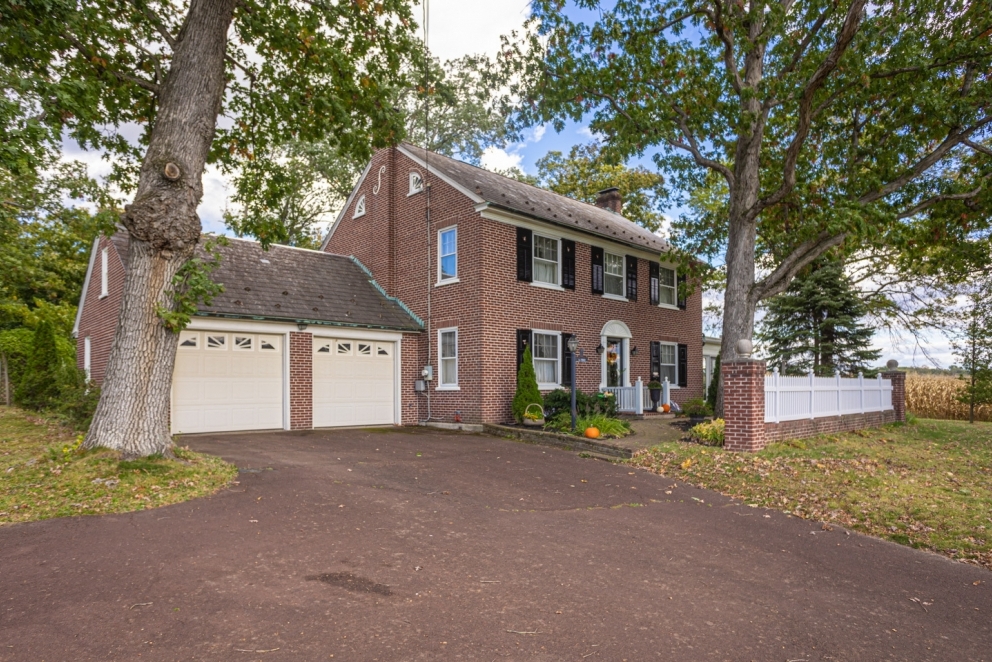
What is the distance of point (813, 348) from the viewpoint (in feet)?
70.3

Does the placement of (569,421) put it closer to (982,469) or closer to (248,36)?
(982,469)

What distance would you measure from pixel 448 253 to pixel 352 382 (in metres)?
4.22

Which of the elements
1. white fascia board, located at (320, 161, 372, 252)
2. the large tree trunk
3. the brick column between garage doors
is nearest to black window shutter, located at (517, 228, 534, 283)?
the brick column between garage doors

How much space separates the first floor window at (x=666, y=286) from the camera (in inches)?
821

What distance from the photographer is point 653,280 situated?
Result: 2038 cm

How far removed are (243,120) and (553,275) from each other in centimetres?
868

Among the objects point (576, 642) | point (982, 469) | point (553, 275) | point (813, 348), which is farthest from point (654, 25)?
point (576, 642)

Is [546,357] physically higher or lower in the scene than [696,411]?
higher

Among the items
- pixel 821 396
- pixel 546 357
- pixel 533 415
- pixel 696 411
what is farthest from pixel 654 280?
pixel 533 415

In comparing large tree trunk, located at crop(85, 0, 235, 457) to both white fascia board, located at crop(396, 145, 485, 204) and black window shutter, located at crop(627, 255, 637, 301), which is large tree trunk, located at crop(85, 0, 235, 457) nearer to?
white fascia board, located at crop(396, 145, 485, 204)

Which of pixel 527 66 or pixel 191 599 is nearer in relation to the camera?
pixel 191 599

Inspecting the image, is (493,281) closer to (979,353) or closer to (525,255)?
(525,255)

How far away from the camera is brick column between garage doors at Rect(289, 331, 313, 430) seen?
14.4 metres

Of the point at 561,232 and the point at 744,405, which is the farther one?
the point at 561,232
